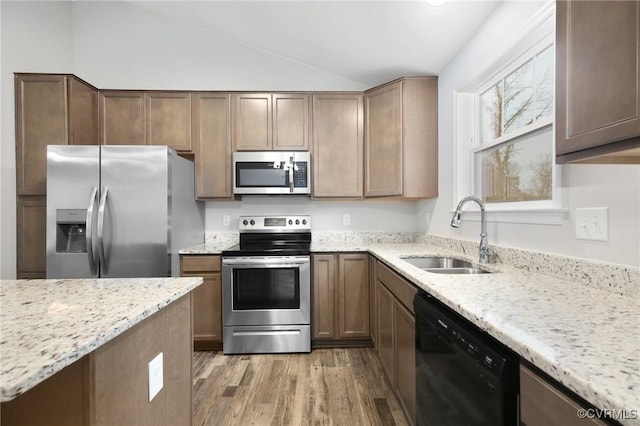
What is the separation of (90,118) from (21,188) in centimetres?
84

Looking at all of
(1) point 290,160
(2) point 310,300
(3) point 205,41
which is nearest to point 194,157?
(1) point 290,160

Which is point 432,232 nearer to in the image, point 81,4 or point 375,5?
point 375,5

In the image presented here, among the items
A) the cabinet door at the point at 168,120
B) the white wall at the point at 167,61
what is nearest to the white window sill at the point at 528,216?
the white wall at the point at 167,61

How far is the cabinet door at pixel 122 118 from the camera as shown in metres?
2.84

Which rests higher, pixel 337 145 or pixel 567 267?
pixel 337 145

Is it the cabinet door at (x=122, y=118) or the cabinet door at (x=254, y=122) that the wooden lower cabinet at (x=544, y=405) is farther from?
the cabinet door at (x=122, y=118)

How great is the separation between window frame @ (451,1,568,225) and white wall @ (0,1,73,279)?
3.74 meters

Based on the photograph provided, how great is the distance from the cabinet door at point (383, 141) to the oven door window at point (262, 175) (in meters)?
0.85

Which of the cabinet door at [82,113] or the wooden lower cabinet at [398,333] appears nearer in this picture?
the wooden lower cabinet at [398,333]

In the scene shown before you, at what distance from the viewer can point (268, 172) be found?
2863mm

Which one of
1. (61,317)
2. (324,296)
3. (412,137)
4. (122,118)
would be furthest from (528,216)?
(122,118)

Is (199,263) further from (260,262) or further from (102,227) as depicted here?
(102,227)

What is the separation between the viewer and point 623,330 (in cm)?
72

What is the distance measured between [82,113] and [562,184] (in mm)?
3655
